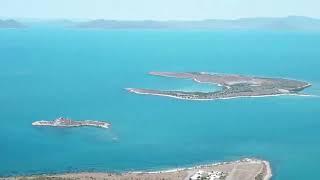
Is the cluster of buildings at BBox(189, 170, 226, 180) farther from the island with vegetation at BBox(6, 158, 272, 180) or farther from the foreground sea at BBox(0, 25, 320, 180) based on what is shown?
the foreground sea at BBox(0, 25, 320, 180)

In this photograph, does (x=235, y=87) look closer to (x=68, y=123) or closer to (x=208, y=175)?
(x=68, y=123)

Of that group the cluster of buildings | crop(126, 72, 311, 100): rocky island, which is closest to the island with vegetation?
the cluster of buildings

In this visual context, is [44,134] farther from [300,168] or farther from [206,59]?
[206,59]

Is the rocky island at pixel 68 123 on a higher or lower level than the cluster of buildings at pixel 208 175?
higher

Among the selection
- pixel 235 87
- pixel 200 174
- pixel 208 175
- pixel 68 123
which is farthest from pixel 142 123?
pixel 235 87

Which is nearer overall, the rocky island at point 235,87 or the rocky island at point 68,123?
the rocky island at point 68,123

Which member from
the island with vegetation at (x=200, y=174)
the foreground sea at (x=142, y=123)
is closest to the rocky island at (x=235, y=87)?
the foreground sea at (x=142, y=123)

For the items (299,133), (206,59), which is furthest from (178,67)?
(299,133)

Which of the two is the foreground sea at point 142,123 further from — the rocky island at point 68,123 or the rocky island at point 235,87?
the rocky island at point 235,87
